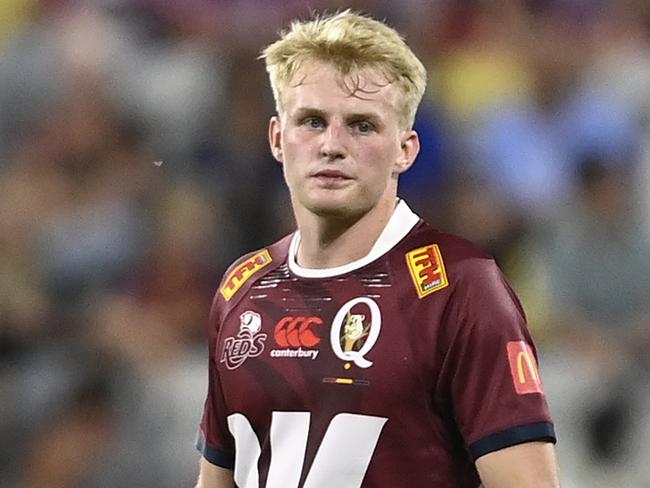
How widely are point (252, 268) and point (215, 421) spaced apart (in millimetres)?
352

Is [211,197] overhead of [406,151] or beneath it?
overhead

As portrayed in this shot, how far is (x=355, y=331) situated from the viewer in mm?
2531

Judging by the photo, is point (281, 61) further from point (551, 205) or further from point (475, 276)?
point (551, 205)

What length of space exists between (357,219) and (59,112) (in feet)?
9.04

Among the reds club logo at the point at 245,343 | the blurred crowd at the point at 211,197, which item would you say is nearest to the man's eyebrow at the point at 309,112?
the reds club logo at the point at 245,343

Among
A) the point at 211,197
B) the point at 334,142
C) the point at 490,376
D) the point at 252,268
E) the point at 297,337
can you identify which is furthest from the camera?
the point at 211,197

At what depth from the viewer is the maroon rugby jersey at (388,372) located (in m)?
2.40

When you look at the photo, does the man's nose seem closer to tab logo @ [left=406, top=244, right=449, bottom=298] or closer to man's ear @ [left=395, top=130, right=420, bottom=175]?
man's ear @ [left=395, top=130, right=420, bottom=175]

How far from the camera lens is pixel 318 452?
2.51 meters

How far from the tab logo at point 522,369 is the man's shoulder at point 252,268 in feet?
1.96

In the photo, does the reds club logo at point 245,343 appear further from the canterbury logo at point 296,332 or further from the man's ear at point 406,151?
the man's ear at point 406,151

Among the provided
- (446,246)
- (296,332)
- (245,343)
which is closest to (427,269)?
(446,246)

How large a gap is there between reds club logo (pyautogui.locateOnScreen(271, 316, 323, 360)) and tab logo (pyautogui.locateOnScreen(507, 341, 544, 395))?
40 centimetres

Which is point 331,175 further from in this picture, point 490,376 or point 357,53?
point 490,376
